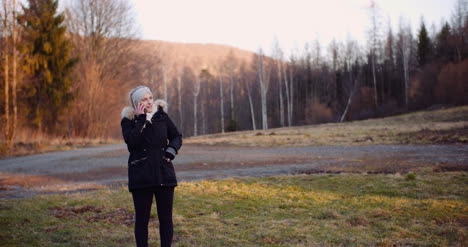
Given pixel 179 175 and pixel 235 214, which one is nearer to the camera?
pixel 235 214

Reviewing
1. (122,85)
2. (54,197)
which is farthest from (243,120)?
(54,197)

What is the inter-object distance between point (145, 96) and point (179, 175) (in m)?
7.54

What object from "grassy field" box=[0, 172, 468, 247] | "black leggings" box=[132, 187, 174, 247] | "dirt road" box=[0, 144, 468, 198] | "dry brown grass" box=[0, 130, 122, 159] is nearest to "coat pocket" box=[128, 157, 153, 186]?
"black leggings" box=[132, 187, 174, 247]

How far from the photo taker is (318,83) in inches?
2431

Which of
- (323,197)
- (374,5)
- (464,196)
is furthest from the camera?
(374,5)

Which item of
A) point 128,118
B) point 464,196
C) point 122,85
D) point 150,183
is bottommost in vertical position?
point 464,196

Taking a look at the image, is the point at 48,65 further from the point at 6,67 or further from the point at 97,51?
the point at 6,67

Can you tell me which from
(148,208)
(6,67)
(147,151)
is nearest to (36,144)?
(6,67)

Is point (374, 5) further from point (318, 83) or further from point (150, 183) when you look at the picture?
point (150, 183)

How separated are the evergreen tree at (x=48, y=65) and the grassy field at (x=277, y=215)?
2392 cm

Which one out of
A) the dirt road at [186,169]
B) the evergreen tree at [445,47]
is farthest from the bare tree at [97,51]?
the evergreen tree at [445,47]

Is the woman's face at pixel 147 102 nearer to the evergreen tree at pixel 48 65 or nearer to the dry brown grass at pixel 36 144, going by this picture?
Result: the dry brown grass at pixel 36 144

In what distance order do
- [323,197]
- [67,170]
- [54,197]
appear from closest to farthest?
[323,197] → [54,197] → [67,170]

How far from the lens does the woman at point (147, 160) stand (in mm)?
3455
